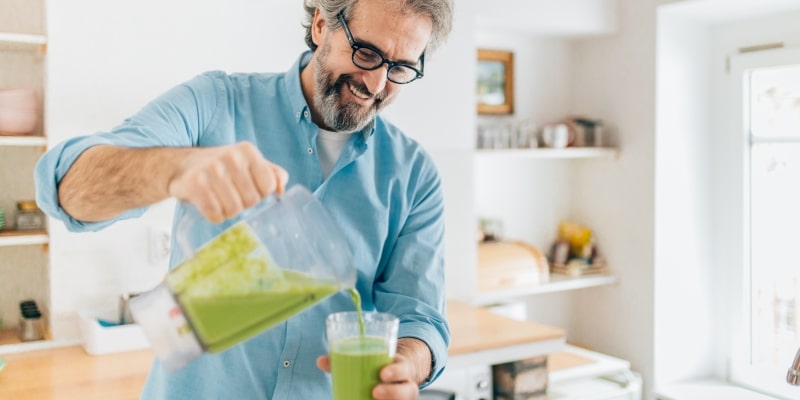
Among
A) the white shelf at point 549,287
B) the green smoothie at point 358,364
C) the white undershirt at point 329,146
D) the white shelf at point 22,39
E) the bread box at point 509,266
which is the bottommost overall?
the white shelf at point 549,287

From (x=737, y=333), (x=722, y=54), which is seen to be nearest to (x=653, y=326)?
(x=737, y=333)

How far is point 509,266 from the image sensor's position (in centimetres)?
326

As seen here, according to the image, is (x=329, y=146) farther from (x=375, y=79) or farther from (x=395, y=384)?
(x=395, y=384)

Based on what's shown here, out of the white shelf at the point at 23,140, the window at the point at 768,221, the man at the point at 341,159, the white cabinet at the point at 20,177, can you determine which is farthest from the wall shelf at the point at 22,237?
the window at the point at 768,221

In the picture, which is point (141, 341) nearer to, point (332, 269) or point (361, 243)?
point (361, 243)

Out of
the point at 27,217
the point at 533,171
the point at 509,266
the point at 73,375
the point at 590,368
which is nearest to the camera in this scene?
the point at 73,375

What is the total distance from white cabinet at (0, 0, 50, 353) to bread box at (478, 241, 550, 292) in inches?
65.9

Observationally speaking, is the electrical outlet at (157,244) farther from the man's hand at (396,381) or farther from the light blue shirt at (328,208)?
the man's hand at (396,381)

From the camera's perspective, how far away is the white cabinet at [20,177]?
2389 mm

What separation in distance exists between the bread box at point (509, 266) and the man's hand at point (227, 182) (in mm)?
2398

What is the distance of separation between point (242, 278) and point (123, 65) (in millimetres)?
1694

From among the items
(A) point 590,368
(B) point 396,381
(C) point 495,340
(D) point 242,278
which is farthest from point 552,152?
(D) point 242,278

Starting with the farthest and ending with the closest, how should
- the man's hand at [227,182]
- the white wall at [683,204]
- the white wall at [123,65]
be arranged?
the white wall at [683,204], the white wall at [123,65], the man's hand at [227,182]

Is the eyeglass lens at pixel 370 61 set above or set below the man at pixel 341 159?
above
